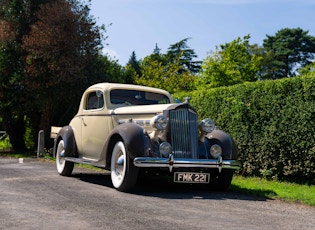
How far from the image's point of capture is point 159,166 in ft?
23.5

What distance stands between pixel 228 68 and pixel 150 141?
26.1 meters

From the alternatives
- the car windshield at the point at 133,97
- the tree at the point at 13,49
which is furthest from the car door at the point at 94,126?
the tree at the point at 13,49

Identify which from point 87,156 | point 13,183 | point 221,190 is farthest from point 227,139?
point 13,183

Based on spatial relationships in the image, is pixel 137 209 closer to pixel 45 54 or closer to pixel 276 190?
pixel 276 190

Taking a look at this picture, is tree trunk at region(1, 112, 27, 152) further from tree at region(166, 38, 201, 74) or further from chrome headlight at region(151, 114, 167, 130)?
tree at region(166, 38, 201, 74)

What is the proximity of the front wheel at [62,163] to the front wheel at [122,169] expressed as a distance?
2.35 meters

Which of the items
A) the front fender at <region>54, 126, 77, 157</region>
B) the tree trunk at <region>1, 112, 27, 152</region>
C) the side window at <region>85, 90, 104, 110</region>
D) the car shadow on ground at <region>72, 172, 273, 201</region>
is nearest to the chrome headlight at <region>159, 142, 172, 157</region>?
the car shadow on ground at <region>72, 172, 273, 201</region>

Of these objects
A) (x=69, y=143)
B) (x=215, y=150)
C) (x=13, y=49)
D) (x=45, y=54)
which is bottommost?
(x=215, y=150)

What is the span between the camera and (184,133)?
7.79 meters

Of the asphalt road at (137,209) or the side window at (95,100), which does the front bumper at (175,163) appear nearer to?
the asphalt road at (137,209)

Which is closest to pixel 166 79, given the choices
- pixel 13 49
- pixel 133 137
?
pixel 13 49

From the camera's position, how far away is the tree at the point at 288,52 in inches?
2188

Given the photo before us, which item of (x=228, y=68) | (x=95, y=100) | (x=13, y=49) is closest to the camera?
(x=95, y=100)

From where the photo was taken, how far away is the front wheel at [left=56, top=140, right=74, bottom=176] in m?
9.98
